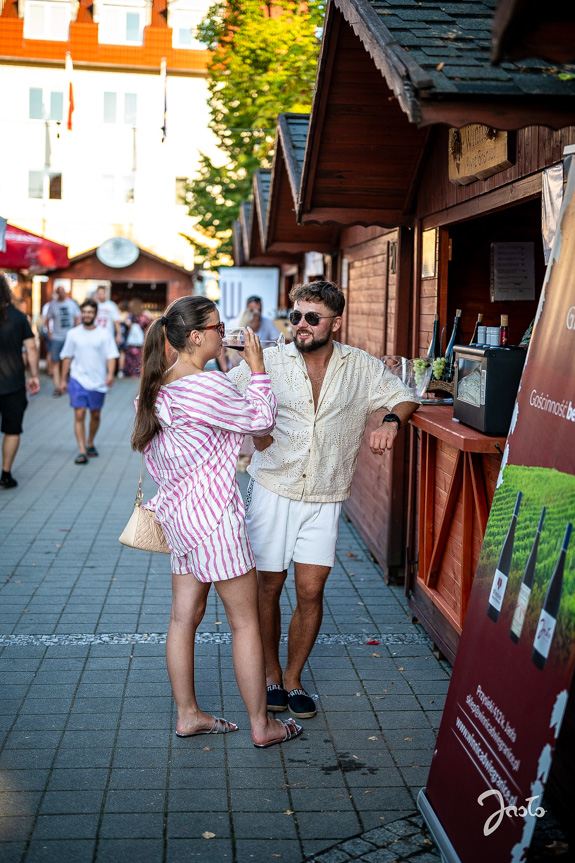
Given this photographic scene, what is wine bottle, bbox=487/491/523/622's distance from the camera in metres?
3.14

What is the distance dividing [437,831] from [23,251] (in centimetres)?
1171

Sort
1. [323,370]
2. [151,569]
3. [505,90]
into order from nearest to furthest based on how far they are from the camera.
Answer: [505,90] < [323,370] < [151,569]

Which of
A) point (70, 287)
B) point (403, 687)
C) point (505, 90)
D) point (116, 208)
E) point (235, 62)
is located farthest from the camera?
point (116, 208)

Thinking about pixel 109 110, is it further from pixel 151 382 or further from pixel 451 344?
pixel 151 382

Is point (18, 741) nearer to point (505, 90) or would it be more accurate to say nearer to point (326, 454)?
point (326, 454)

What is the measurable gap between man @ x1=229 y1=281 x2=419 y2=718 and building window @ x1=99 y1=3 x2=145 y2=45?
115ft

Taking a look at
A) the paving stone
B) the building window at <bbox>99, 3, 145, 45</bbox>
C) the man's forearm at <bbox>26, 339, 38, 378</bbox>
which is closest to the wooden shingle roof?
the paving stone

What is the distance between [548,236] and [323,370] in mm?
1284

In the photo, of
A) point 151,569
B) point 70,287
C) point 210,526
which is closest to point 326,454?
point 210,526

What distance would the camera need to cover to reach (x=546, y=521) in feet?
9.41

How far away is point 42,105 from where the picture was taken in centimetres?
3488

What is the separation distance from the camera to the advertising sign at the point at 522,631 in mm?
2695

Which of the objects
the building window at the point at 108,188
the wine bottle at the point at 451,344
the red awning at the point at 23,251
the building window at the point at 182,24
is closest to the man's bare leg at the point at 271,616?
the wine bottle at the point at 451,344

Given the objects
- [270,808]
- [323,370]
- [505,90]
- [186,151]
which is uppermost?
[186,151]
